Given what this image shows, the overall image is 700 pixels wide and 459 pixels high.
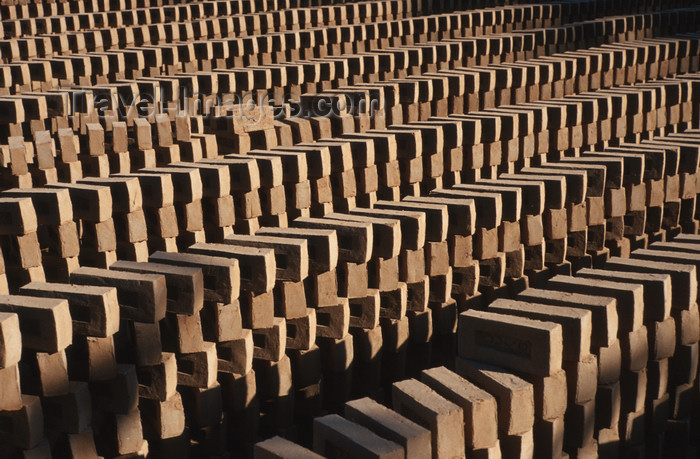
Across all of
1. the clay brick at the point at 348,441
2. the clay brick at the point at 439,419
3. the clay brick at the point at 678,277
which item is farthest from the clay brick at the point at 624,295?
the clay brick at the point at 348,441

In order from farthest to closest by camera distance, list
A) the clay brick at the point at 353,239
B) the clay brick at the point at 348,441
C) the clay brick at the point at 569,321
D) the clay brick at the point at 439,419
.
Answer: the clay brick at the point at 353,239, the clay brick at the point at 569,321, the clay brick at the point at 439,419, the clay brick at the point at 348,441

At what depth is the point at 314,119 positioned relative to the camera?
7570 millimetres

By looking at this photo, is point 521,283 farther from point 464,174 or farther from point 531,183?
point 464,174

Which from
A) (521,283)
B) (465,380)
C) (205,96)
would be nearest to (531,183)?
(521,283)

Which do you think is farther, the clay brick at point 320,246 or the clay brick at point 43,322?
the clay brick at point 320,246

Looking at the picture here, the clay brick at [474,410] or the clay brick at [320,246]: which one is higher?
the clay brick at [320,246]

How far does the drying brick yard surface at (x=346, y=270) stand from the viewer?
370 cm

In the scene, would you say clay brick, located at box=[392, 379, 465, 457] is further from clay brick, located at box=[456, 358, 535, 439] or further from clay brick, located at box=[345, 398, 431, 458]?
clay brick, located at box=[456, 358, 535, 439]

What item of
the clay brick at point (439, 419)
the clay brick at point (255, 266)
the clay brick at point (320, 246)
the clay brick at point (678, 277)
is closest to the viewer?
the clay brick at point (439, 419)

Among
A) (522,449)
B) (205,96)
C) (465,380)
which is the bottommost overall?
(522,449)

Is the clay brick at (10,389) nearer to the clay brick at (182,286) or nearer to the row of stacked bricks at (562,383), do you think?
the clay brick at (182,286)

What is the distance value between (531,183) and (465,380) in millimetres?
2200

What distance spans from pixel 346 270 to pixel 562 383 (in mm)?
1437

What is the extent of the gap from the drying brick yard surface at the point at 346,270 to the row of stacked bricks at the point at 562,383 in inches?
0.5
